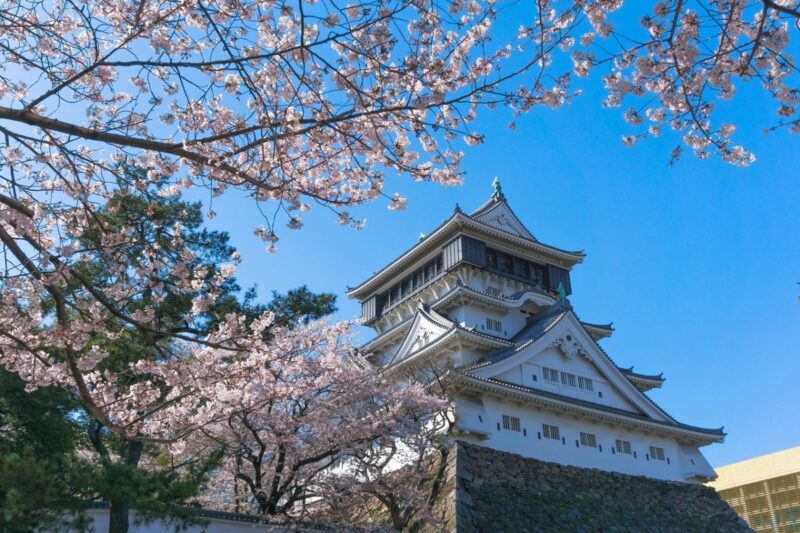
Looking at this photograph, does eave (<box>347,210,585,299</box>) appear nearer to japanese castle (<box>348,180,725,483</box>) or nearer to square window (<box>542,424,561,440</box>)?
japanese castle (<box>348,180,725,483</box>)

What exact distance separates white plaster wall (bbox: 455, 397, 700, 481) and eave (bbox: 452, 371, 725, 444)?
346 mm

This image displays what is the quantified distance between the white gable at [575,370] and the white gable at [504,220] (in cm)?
521

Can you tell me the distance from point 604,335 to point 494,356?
22.2 ft

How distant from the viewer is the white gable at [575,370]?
19219mm

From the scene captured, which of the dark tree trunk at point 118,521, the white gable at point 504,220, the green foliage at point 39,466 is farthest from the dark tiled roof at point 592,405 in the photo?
the green foliage at point 39,466

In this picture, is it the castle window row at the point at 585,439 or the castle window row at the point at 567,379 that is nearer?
the castle window row at the point at 585,439

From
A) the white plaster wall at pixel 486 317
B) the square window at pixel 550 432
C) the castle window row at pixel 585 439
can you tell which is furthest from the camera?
the white plaster wall at pixel 486 317

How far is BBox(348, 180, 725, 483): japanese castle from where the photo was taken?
17.7m

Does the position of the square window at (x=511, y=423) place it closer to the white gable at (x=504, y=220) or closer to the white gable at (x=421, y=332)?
the white gable at (x=421, y=332)

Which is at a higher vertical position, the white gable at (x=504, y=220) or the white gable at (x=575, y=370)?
the white gable at (x=504, y=220)

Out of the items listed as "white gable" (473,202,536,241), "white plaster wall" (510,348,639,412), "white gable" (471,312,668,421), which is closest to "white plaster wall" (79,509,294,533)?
"white plaster wall" (510,348,639,412)

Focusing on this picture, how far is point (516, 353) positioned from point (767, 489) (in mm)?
16100

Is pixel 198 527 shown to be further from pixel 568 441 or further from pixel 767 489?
pixel 767 489

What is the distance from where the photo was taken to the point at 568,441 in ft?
60.7
